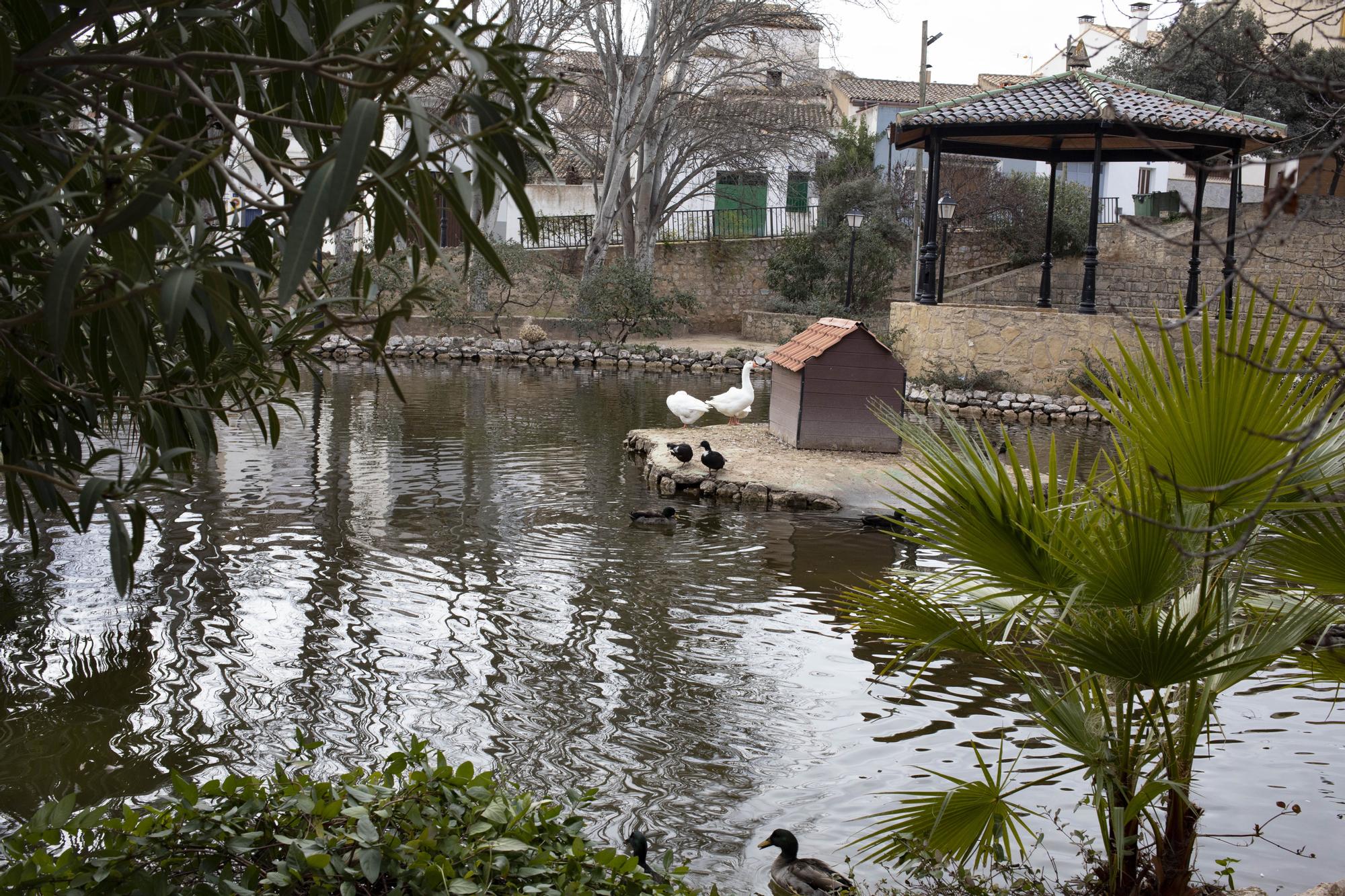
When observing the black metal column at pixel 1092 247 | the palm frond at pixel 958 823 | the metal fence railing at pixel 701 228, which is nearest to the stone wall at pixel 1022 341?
the black metal column at pixel 1092 247

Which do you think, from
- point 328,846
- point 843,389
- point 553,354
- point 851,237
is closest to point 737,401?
point 843,389

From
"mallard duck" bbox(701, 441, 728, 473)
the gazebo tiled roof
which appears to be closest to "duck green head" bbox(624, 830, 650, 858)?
"mallard duck" bbox(701, 441, 728, 473)

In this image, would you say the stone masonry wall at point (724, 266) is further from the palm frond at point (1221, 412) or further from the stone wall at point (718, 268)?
the palm frond at point (1221, 412)

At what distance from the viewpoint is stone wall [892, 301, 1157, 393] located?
19141 millimetres

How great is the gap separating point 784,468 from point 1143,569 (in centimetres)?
835

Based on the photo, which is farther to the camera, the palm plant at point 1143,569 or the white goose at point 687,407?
the white goose at point 687,407

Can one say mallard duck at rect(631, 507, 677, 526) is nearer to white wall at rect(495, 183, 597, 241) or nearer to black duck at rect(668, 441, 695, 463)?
black duck at rect(668, 441, 695, 463)

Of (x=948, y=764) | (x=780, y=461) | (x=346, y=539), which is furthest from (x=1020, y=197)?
(x=948, y=764)

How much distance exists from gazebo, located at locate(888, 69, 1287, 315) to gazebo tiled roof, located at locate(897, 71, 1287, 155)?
0.02 metres

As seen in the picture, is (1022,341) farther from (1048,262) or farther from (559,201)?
(559,201)

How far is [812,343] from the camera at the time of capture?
12.8m

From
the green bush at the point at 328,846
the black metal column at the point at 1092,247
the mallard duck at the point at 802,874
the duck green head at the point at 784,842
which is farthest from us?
the black metal column at the point at 1092,247

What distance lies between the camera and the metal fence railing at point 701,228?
110ft

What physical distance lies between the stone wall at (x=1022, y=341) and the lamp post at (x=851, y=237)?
4971 mm
